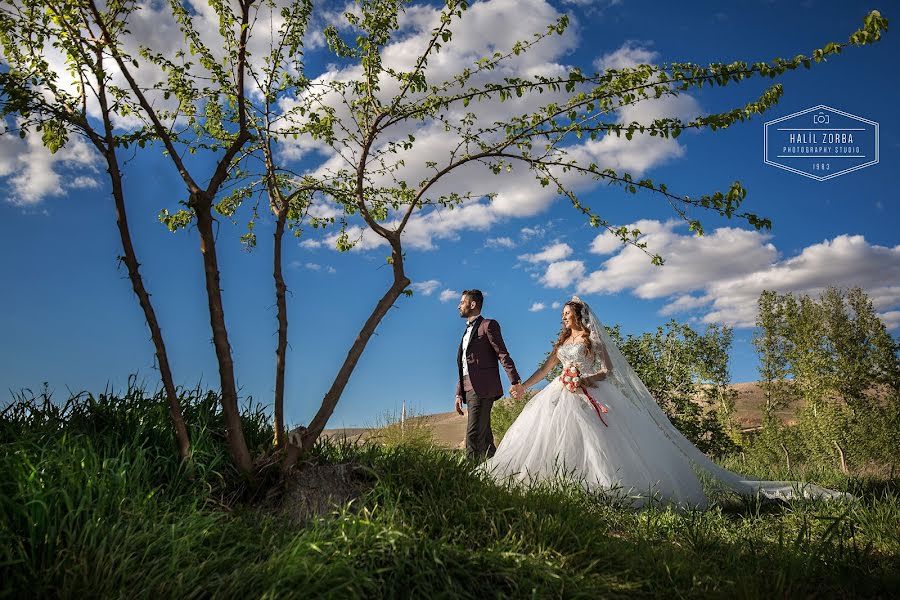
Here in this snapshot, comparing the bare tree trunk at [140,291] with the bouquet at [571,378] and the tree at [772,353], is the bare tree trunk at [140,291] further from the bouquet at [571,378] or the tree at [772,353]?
the tree at [772,353]

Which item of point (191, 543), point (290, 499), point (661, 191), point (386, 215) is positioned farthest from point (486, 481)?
point (386, 215)

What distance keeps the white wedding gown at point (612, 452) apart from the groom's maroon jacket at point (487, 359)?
3.36ft

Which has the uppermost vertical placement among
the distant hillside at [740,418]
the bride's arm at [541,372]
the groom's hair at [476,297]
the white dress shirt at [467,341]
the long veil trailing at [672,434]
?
the groom's hair at [476,297]

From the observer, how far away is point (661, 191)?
554 cm

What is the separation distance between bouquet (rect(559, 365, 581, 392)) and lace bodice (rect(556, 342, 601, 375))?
63 mm

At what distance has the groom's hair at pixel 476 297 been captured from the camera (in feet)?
29.8

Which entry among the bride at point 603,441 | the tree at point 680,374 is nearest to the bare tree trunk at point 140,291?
the bride at point 603,441

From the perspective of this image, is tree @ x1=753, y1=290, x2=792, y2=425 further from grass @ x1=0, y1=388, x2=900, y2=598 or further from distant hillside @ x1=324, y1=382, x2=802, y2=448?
grass @ x1=0, y1=388, x2=900, y2=598

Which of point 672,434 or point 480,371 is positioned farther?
point 480,371

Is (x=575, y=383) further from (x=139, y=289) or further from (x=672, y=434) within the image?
(x=139, y=289)

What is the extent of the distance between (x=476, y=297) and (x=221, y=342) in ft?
15.4

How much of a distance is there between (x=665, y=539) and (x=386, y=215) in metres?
4.54

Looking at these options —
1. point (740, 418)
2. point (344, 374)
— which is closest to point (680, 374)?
point (344, 374)

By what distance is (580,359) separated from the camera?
26.0ft
